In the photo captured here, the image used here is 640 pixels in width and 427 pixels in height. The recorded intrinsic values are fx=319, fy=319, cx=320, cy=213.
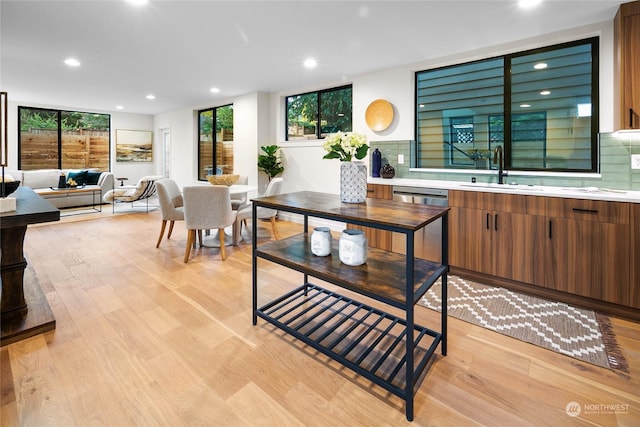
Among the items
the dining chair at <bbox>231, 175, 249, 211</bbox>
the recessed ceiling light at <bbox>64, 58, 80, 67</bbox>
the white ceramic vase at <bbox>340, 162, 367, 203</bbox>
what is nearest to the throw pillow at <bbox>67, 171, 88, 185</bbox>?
the recessed ceiling light at <bbox>64, 58, 80, 67</bbox>

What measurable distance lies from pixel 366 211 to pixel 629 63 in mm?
2538

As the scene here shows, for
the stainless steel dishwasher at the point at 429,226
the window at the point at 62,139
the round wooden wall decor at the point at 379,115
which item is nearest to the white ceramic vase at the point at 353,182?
the stainless steel dishwasher at the point at 429,226

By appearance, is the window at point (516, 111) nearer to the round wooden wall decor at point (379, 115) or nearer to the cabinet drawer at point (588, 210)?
the round wooden wall decor at point (379, 115)

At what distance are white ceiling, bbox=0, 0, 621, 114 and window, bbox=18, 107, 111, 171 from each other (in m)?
2.68

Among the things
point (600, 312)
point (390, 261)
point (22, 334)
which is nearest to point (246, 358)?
point (390, 261)

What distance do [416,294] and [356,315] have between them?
3.17 feet

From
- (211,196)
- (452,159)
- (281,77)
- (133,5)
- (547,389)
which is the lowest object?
(547,389)

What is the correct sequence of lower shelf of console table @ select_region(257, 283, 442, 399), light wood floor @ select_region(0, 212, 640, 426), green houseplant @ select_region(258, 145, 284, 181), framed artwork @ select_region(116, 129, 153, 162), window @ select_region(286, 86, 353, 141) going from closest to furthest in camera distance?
1. light wood floor @ select_region(0, 212, 640, 426)
2. lower shelf of console table @ select_region(257, 283, 442, 399)
3. window @ select_region(286, 86, 353, 141)
4. green houseplant @ select_region(258, 145, 284, 181)
5. framed artwork @ select_region(116, 129, 153, 162)

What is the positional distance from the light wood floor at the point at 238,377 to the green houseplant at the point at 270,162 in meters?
3.48

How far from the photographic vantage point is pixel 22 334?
2.03m

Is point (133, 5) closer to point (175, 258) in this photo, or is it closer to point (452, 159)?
point (175, 258)

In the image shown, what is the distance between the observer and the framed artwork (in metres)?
8.68

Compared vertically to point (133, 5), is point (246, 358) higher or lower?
lower

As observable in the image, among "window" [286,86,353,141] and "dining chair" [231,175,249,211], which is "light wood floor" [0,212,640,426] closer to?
"dining chair" [231,175,249,211]
